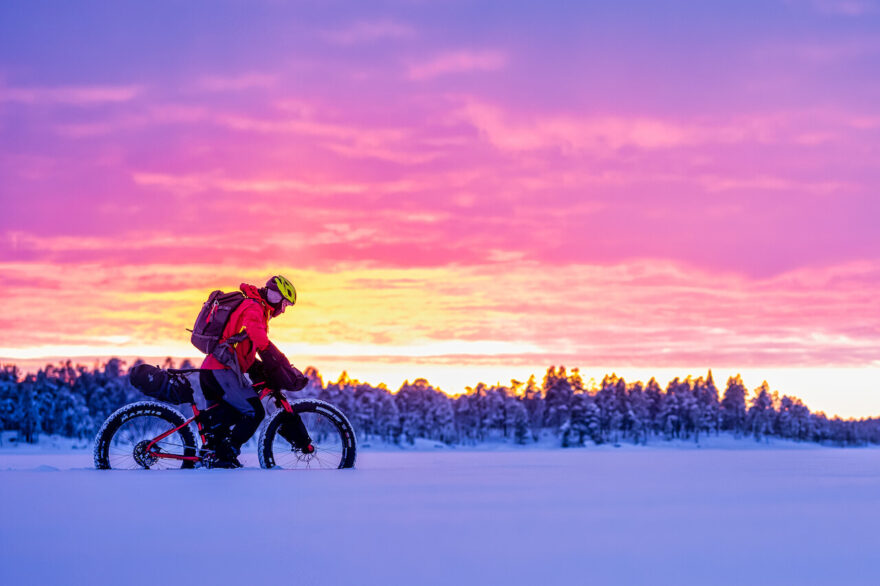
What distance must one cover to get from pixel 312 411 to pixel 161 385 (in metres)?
1.99

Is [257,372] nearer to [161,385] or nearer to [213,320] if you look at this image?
[213,320]

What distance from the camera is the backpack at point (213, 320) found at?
37.6 ft

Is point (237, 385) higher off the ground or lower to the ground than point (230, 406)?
higher

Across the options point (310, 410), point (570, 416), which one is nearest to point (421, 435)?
point (570, 416)

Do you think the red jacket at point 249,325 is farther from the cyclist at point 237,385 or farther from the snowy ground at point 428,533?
the snowy ground at point 428,533

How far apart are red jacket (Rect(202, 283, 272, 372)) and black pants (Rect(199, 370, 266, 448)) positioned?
187 millimetres

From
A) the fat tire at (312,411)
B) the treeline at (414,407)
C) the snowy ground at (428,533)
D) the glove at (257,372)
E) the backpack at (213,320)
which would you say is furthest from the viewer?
the treeline at (414,407)

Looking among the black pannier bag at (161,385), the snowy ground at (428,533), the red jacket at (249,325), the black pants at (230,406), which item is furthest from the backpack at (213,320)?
the snowy ground at (428,533)

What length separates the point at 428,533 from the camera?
18.6ft

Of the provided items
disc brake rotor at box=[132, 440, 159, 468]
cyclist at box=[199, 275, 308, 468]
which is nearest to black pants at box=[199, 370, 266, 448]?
cyclist at box=[199, 275, 308, 468]

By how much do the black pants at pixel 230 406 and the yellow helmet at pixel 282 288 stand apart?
1209 mm

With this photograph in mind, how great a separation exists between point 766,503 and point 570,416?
13444 cm

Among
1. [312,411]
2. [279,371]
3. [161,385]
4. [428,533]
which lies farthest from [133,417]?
[428,533]

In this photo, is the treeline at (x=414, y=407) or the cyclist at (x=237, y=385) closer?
the cyclist at (x=237, y=385)
